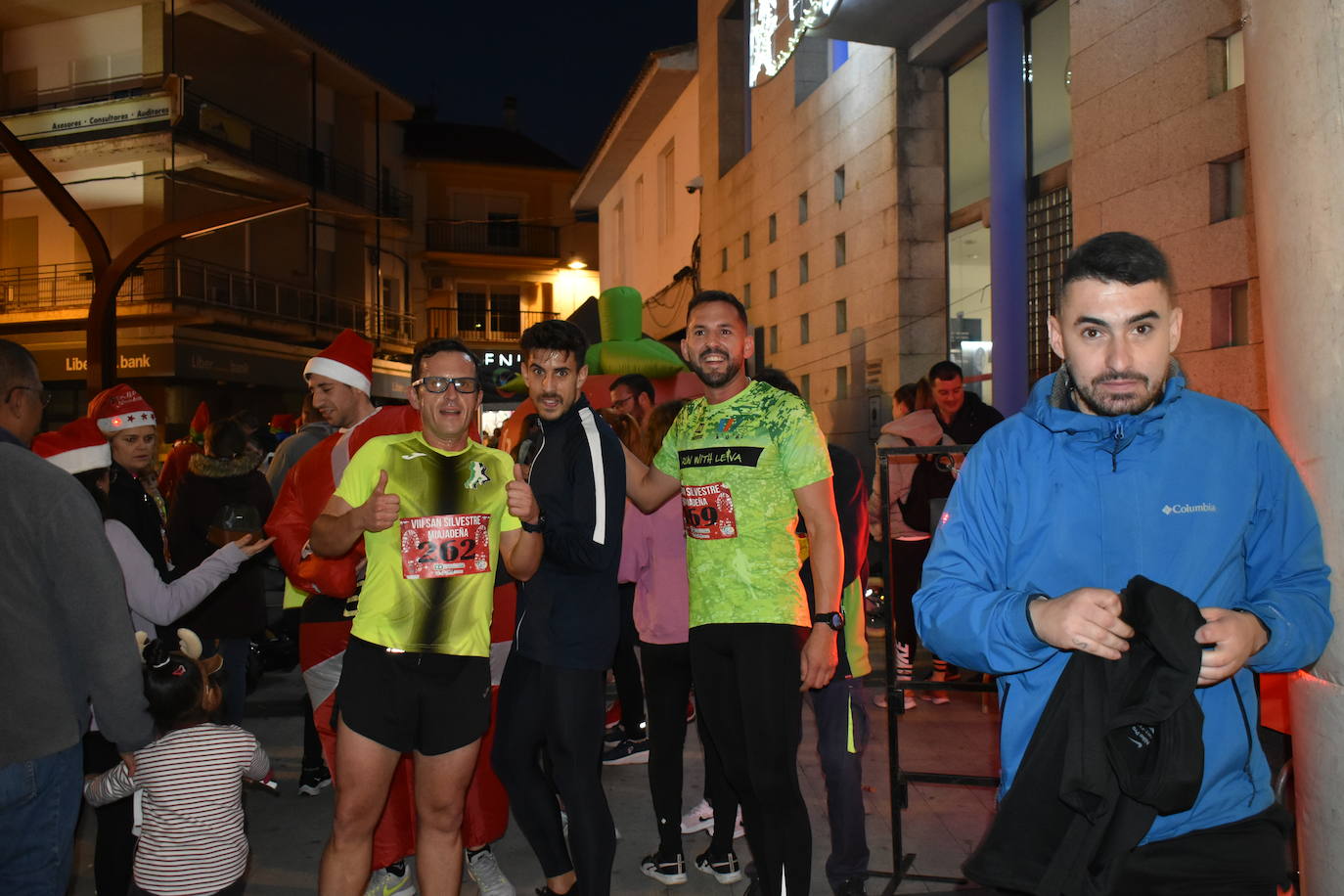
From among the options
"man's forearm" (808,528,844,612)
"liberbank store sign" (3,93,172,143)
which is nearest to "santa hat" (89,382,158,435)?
"man's forearm" (808,528,844,612)

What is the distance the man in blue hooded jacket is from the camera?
6.55 ft

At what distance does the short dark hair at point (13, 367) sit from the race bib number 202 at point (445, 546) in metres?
1.18

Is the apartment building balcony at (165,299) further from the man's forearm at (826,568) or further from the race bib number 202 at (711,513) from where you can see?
the man's forearm at (826,568)

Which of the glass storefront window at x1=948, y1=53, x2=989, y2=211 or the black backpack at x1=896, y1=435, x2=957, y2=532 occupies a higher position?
the glass storefront window at x1=948, y1=53, x2=989, y2=211

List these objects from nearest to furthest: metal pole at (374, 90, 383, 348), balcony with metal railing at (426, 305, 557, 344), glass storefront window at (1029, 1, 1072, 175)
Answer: glass storefront window at (1029, 1, 1072, 175), metal pole at (374, 90, 383, 348), balcony with metal railing at (426, 305, 557, 344)

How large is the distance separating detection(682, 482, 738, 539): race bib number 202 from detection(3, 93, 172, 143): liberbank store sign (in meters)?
23.8

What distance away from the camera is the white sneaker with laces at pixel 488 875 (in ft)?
13.9

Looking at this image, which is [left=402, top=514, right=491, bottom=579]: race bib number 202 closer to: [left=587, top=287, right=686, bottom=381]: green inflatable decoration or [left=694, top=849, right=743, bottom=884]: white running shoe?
[left=694, top=849, right=743, bottom=884]: white running shoe

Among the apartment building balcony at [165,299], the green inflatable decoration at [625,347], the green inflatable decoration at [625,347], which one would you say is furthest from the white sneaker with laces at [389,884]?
the apartment building balcony at [165,299]

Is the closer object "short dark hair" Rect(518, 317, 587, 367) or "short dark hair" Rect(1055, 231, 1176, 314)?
"short dark hair" Rect(1055, 231, 1176, 314)

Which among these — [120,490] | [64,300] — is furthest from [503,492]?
[64,300]

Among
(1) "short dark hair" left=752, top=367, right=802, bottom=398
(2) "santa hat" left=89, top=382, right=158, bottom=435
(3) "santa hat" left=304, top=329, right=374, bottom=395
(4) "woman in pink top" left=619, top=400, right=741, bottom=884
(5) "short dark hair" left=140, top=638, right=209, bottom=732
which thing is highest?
(3) "santa hat" left=304, top=329, right=374, bottom=395

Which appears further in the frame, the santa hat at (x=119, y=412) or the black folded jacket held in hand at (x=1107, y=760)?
the santa hat at (x=119, y=412)

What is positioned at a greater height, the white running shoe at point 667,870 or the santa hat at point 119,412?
the santa hat at point 119,412
